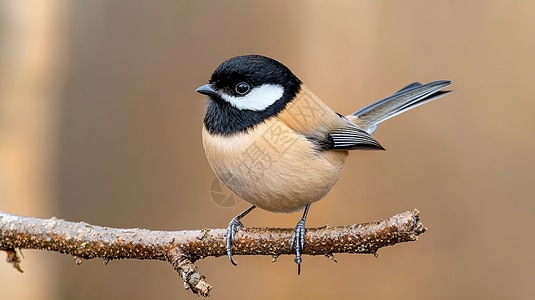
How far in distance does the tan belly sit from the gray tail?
2.33 feet

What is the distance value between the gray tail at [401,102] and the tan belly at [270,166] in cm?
71

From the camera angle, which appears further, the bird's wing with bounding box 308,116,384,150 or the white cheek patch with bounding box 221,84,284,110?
the bird's wing with bounding box 308,116,384,150

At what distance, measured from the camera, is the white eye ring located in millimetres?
1842

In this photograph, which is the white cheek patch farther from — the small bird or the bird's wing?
the bird's wing

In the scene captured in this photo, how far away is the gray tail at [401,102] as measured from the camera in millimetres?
2365

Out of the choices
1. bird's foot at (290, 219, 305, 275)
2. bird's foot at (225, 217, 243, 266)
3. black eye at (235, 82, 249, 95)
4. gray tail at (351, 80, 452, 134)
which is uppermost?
gray tail at (351, 80, 452, 134)

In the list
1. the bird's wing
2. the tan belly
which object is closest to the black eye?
the tan belly

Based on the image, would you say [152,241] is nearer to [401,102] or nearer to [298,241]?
[298,241]

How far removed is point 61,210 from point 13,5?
1.41 meters

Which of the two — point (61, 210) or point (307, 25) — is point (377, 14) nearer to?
point (307, 25)

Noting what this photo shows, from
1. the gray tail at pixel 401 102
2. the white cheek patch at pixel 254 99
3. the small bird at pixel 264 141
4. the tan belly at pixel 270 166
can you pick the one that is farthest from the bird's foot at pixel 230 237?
the gray tail at pixel 401 102

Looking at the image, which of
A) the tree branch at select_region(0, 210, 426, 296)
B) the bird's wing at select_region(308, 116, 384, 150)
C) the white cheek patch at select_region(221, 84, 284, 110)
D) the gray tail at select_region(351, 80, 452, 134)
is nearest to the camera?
the tree branch at select_region(0, 210, 426, 296)

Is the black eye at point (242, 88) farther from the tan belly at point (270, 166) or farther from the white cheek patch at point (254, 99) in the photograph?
the tan belly at point (270, 166)

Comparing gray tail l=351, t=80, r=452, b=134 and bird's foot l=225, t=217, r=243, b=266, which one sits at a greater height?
gray tail l=351, t=80, r=452, b=134
